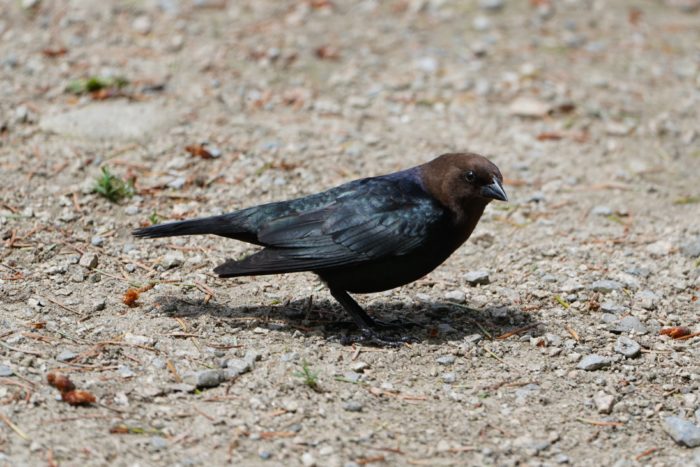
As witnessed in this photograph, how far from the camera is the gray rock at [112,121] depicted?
23.5 feet

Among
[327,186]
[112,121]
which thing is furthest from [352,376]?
[112,121]

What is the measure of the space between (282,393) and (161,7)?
607 cm

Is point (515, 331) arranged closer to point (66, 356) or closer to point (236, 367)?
point (236, 367)

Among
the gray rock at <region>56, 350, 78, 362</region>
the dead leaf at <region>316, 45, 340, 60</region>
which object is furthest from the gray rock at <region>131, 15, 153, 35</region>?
the gray rock at <region>56, 350, 78, 362</region>

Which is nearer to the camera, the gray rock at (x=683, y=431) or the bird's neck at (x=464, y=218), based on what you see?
the gray rock at (x=683, y=431)

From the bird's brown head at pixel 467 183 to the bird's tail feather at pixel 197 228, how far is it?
1.14m

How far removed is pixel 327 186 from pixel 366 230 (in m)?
1.77

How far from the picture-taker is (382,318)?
212 inches

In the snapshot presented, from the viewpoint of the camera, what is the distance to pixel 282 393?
433 centimetres

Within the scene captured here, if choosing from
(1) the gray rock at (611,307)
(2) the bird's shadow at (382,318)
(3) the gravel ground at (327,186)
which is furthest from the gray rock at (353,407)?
(1) the gray rock at (611,307)

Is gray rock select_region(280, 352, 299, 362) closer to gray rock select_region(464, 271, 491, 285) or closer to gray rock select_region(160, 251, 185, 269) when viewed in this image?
gray rock select_region(160, 251, 185, 269)

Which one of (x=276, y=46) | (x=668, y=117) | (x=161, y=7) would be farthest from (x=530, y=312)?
(x=161, y=7)

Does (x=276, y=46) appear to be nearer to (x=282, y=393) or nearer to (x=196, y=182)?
(x=196, y=182)

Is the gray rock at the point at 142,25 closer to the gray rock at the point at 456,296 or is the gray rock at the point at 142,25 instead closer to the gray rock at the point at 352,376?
the gray rock at the point at 456,296
